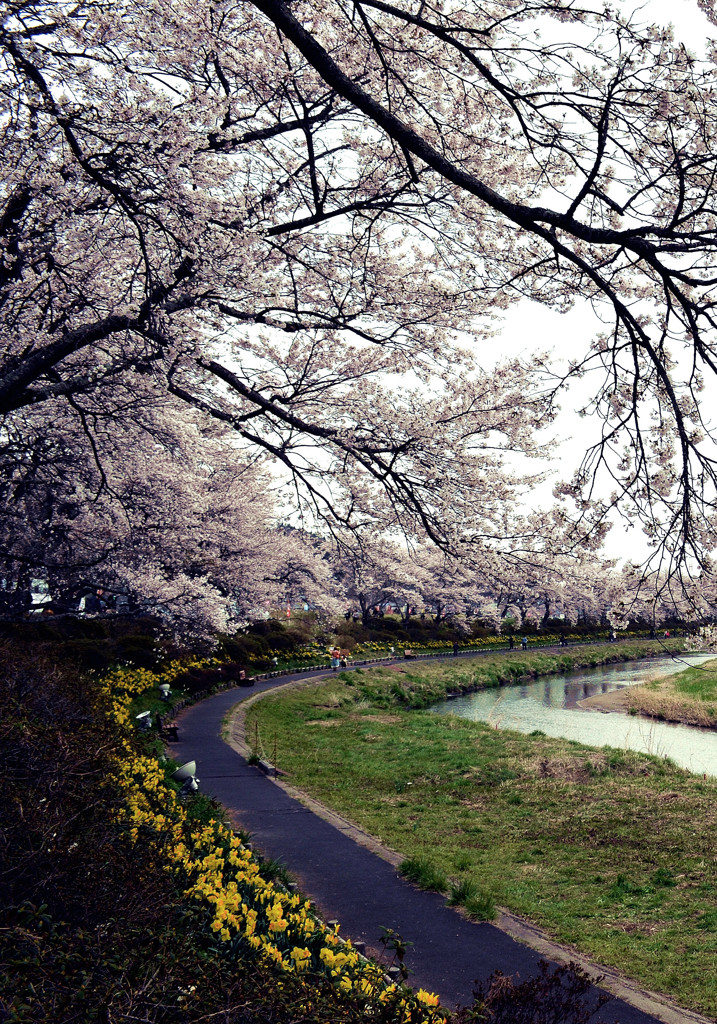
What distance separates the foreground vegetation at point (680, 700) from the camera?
74.8 ft

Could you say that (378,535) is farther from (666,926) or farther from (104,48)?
(104,48)

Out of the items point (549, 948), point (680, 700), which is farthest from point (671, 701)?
point (549, 948)

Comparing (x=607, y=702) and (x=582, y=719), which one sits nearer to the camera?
(x=582, y=719)

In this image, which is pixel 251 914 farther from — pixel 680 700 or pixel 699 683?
pixel 699 683

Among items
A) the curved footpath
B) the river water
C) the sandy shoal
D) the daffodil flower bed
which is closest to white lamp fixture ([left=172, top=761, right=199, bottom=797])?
the curved footpath

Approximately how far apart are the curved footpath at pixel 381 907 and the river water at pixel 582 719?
9386 millimetres

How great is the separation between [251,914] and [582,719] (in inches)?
840

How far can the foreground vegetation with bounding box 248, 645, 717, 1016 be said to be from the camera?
6.57m

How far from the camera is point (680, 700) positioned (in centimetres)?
2522

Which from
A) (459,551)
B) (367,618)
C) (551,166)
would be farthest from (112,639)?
(367,618)

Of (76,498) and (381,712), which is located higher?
(76,498)

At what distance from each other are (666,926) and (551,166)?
713 cm

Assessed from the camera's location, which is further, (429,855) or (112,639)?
(112,639)

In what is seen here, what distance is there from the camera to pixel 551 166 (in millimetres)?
5898
